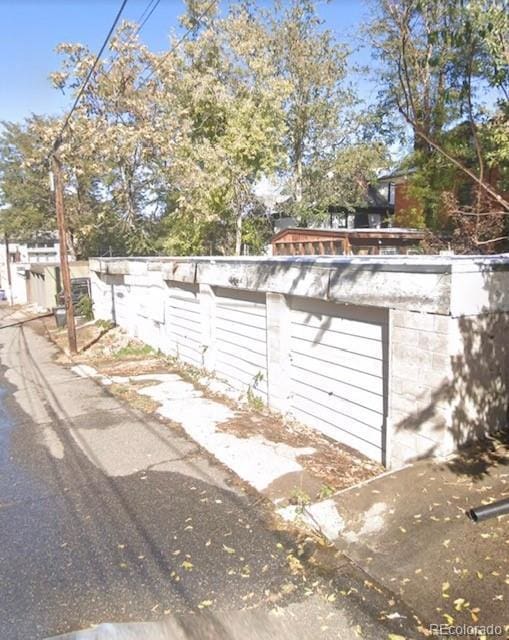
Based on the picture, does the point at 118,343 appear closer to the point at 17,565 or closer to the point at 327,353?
the point at 327,353

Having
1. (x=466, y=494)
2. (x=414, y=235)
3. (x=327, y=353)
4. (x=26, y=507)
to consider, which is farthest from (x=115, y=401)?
(x=414, y=235)

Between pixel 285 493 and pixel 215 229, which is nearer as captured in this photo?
pixel 285 493

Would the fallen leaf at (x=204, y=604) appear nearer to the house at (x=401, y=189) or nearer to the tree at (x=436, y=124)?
the tree at (x=436, y=124)

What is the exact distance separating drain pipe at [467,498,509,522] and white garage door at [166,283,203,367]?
6.92 m

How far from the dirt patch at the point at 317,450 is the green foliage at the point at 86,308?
14.4 meters

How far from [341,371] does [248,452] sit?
5.26ft

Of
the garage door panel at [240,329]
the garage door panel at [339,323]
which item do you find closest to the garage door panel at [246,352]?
the garage door panel at [240,329]

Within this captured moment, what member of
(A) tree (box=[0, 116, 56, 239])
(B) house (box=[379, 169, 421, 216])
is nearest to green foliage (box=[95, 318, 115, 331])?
(B) house (box=[379, 169, 421, 216])

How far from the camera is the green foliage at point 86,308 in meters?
20.1

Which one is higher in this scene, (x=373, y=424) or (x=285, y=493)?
(x=373, y=424)

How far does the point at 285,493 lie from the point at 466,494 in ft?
5.83

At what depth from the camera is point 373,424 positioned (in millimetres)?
5535

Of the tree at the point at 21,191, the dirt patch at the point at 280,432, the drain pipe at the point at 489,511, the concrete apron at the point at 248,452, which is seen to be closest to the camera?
the drain pipe at the point at 489,511

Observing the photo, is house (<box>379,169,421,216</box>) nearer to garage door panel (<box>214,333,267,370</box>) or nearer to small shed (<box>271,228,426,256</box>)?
small shed (<box>271,228,426,256</box>)
